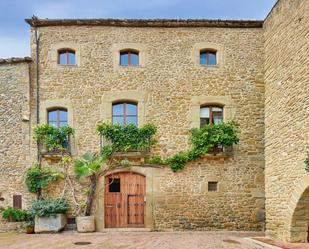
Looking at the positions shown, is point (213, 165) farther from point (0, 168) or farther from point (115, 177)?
point (0, 168)

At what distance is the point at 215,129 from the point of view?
11.4 metres

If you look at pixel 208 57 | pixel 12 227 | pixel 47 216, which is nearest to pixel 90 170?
pixel 47 216

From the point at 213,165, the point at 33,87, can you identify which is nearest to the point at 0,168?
the point at 33,87

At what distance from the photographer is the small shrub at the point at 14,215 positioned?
1108 centimetres

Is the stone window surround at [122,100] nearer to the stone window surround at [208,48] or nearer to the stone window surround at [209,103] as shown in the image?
the stone window surround at [209,103]

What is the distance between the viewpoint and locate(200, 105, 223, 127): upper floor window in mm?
11977

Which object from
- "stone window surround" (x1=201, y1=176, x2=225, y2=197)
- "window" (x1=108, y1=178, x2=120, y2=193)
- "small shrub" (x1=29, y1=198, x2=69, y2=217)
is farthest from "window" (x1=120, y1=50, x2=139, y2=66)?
"small shrub" (x1=29, y1=198, x2=69, y2=217)

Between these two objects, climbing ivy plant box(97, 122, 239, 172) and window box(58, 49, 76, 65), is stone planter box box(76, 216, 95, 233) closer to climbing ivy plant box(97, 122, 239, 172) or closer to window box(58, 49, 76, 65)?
climbing ivy plant box(97, 122, 239, 172)

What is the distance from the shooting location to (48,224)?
1074 centimetres

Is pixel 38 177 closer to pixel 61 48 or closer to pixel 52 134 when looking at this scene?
pixel 52 134

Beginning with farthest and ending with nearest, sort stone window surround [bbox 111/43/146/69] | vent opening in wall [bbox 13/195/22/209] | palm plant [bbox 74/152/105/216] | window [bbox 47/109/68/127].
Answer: stone window surround [bbox 111/43/146/69], window [bbox 47/109/68/127], vent opening in wall [bbox 13/195/22/209], palm plant [bbox 74/152/105/216]

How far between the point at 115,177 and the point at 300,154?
6009mm

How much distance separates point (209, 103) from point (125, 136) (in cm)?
316

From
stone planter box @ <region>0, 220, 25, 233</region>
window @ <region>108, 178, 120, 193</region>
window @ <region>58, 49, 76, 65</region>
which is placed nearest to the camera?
stone planter box @ <region>0, 220, 25, 233</region>
